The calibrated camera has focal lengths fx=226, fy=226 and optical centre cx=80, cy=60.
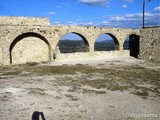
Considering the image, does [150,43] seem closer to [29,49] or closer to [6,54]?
[29,49]

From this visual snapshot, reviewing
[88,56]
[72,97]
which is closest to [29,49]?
[88,56]

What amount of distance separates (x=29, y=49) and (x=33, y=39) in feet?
3.30

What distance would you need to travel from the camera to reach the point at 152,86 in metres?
12.0

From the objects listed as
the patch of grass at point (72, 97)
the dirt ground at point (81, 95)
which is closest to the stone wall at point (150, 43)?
the dirt ground at point (81, 95)

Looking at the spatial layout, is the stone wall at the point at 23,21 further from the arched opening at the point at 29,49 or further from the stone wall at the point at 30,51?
the stone wall at the point at 30,51

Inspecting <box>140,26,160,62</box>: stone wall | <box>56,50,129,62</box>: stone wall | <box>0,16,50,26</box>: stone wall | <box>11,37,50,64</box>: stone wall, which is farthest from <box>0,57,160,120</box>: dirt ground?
<box>140,26,160,62</box>: stone wall

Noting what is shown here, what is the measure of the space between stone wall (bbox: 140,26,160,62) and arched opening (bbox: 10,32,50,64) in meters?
10.2

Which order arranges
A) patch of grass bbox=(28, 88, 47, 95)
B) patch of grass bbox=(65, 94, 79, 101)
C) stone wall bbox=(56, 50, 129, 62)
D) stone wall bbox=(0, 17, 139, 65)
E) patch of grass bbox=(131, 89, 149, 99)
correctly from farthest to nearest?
stone wall bbox=(56, 50, 129, 62) → stone wall bbox=(0, 17, 139, 65) → patch of grass bbox=(28, 88, 47, 95) → patch of grass bbox=(131, 89, 149, 99) → patch of grass bbox=(65, 94, 79, 101)

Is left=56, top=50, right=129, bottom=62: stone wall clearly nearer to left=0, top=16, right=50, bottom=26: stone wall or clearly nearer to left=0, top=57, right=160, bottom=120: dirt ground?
left=0, top=16, right=50, bottom=26: stone wall

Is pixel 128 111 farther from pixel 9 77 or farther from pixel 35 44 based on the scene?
pixel 35 44

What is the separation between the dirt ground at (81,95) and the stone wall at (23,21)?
6.10m

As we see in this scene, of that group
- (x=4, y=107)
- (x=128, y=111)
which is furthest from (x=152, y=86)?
(x=4, y=107)

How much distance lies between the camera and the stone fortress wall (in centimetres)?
1925

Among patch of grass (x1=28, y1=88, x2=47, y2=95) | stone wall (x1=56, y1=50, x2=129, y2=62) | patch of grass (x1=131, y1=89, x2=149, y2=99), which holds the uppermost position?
stone wall (x1=56, y1=50, x2=129, y2=62)
